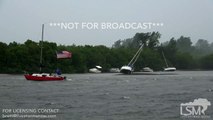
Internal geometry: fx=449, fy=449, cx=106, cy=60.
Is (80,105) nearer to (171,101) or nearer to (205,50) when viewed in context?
(171,101)

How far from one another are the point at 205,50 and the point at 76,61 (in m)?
10.3

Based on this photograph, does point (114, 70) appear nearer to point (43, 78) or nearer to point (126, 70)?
point (126, 70)

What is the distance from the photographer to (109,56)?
3725 cm

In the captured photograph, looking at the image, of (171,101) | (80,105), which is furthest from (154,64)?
(80,105)

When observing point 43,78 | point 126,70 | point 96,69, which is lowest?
point 43,78

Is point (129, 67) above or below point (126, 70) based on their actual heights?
above

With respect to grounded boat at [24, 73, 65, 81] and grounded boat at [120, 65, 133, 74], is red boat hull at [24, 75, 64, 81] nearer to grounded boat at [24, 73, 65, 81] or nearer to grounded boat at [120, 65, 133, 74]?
grounded boat at [24, 73, 65, 81]

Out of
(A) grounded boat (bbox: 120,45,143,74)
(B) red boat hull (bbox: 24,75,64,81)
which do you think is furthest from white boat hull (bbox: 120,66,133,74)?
(B) red boat hull (bbox: 24,75,64,81)

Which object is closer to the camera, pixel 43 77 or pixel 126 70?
pixel 43 77

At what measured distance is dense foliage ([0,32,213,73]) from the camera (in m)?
31.7

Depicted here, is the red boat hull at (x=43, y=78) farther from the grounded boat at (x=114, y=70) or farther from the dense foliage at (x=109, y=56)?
the grounded boat at (x=114, y=70)

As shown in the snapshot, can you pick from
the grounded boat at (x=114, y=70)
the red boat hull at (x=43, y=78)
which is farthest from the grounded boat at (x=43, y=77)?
the grounded boat at (x=114, y=70)

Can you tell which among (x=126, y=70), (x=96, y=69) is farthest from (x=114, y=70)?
(x=96, y=69)

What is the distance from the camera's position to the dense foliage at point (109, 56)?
3172 cm
